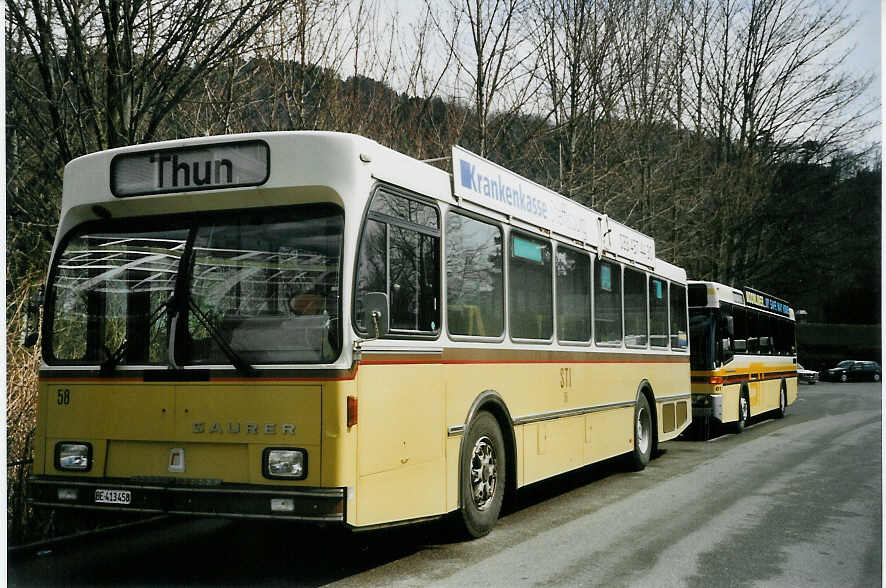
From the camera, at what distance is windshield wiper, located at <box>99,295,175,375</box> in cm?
644

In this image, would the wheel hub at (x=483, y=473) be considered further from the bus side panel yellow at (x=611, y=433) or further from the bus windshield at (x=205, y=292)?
the bus side panel yellow at (x=611, y=433)

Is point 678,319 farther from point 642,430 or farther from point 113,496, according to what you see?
point 113,496

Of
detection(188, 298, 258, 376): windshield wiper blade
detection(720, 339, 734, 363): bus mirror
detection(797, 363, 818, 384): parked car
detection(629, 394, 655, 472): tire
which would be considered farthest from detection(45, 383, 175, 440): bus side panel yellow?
detection(797, 363, 818, 384): parked car

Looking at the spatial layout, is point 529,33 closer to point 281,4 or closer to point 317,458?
point 281,4

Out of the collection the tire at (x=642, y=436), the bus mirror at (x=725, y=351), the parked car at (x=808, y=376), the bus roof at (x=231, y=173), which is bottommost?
the parked car at (x=808, y=376)

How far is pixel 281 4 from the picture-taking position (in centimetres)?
1127

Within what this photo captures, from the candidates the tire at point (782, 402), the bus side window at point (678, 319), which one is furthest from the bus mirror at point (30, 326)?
the tire at point (782, 402)

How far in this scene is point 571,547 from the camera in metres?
7.60

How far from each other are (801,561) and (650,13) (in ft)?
65.8

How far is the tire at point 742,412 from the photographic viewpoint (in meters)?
19.2

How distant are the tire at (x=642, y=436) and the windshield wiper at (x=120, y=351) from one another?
7.65 meters

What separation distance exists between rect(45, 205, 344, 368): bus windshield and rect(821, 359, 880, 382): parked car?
52.2 meters

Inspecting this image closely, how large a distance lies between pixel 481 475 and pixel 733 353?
38.9ft

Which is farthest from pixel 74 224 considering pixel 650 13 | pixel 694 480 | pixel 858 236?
pixel 858 236
